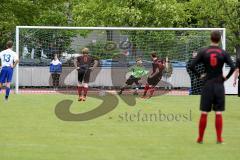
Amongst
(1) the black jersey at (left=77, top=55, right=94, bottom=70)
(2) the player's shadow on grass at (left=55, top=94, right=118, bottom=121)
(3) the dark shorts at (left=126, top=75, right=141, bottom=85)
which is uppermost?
(1) the black jersey at (left=77, top=55, right=94, bottom=70)

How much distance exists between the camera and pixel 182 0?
44906mm

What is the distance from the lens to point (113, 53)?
30.1 meters


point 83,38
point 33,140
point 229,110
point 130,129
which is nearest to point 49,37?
point 83,38

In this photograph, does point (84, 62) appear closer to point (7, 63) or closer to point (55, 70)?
point (7, 63)

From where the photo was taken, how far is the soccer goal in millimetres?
29594

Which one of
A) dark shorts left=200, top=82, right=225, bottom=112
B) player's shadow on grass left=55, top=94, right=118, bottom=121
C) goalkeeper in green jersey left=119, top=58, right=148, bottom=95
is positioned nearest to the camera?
dark shorts left=200, top=82, right=225, bottom=112

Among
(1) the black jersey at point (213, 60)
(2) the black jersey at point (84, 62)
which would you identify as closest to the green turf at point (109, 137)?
(1) the black jersey at point (213, 60)

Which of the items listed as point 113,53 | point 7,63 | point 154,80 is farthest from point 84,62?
point 113,53

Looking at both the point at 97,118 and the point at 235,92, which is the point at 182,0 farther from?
the point at 97,118

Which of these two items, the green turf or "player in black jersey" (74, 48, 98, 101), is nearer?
the green turf

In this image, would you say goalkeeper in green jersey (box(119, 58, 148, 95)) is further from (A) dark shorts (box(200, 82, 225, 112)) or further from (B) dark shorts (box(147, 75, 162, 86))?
(A) dark shorts (box(200, 82, 225, 112))

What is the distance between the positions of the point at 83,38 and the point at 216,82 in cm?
2046

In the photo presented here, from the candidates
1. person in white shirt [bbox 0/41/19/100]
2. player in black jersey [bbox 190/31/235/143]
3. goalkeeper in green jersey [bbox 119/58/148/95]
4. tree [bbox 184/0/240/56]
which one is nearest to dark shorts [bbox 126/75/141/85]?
goalkeeper in green jersey [bbox 119/58/148/95]

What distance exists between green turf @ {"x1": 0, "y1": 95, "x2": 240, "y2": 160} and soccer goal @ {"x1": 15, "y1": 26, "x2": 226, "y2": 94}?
10075 millimetres
